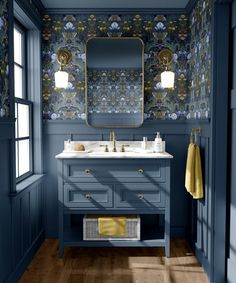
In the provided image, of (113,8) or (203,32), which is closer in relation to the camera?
(203,32)

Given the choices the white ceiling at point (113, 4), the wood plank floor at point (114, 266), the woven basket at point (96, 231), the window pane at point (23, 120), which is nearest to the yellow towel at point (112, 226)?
the woven basket at point (96, 231)

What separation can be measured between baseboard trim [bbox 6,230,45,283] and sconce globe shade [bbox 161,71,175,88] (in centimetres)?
207

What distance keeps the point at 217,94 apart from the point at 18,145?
1.88 m

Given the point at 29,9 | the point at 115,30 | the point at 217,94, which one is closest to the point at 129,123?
the point at 115,30

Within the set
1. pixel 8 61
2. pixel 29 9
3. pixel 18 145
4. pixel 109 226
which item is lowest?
pixel 109 226

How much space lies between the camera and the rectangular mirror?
3840 mm

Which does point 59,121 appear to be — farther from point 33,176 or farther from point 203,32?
point 203,32

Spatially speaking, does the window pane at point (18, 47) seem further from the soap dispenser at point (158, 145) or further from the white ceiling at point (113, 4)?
the soap dispenser at point (158, 145)

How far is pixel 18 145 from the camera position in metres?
3.36

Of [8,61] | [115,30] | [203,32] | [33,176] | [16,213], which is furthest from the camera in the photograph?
[115,30]

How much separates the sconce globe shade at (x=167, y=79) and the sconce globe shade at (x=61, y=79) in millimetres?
1021

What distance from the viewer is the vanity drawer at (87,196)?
3336mm

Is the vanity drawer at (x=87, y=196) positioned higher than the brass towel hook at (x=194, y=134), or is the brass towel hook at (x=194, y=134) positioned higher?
the brass towel hook at (x=194, y=134)

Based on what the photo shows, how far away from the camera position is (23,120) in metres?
3.60
